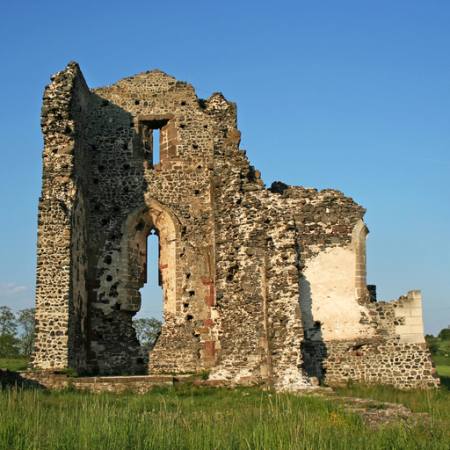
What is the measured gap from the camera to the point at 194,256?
21328mm

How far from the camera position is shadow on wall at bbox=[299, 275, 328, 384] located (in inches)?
766

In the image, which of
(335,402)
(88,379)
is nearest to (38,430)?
(335,402)

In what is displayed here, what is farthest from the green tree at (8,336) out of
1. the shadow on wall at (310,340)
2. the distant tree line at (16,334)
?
the shadow on wall at (310,340)

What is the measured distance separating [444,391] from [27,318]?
3253cm

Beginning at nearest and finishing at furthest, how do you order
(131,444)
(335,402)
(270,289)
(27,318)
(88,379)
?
(131,444), (335,402), (88,379), (270,289), (27,318)

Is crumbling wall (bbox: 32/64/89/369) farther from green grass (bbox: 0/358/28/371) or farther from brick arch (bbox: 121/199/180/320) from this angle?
green grass (bbox: 0/358/28/371)

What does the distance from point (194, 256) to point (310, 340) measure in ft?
13.7

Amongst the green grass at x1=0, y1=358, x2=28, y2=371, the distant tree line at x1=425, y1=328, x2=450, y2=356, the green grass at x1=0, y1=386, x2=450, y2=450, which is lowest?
the green grass at x1=0, y1=386, x2=450, y2=450

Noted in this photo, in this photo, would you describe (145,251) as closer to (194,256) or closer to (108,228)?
(108,228)

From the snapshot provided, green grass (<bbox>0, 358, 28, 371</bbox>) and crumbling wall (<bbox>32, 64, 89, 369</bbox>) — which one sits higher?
crumbling wall (<bbox>32, 64, 89, 369</bbox>)

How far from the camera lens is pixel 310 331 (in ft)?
64.6

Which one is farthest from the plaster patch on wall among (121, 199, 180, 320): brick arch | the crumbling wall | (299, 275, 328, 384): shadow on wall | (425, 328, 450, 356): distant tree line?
(425, 328, 450, 356): distant tree line

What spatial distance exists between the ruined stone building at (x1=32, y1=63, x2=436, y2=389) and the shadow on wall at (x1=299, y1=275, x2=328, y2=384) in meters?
0.03

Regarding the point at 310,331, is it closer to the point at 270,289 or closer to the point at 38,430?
the point at 270,289
